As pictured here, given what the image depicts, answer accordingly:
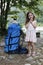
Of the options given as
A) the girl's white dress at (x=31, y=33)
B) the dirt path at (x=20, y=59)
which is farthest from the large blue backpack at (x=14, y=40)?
the girl's white dress at (x=31, y=33)

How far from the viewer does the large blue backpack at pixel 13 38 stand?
6664 mm

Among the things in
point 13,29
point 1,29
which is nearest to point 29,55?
point 13,29

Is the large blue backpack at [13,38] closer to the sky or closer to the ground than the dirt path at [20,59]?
closer to the sky

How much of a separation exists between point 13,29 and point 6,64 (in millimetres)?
1154

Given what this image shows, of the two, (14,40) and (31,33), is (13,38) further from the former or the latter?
(31,33)

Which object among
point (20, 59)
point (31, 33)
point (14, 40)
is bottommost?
point (20, 59)

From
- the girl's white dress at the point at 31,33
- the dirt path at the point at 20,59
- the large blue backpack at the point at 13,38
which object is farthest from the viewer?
the large blue backpack at the point at 13,38

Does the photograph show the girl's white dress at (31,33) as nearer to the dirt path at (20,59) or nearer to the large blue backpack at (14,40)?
the large blue backpack at (14,40)

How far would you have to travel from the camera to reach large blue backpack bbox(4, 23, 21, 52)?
21.9ft

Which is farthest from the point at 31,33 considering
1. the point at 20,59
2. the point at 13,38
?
the point at 20,59

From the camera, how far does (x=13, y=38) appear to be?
674 centimetres

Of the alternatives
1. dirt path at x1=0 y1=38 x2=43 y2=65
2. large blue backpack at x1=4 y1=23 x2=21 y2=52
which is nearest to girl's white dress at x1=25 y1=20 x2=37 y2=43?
large blue backpack at x1=4 y1=23 x2=21 y2=52

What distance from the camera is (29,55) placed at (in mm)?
6586

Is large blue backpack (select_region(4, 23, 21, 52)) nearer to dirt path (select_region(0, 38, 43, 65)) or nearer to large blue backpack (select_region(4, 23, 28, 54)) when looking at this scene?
large blue backpack (select_region(4, 23, 28, 54))
